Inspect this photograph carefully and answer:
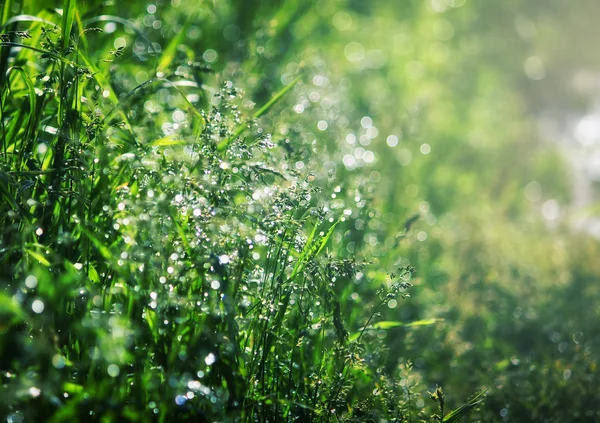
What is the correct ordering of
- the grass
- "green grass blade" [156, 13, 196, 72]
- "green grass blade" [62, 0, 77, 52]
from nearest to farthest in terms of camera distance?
the grass → "green grass blade" [62, 0, 77, 52] → "green grass blade" [156, 13, 196, 72]

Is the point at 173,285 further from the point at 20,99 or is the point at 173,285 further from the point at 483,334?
the point at 483,334

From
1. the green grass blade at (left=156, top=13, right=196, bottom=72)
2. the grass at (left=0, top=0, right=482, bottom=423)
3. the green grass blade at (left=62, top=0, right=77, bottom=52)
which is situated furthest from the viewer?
the green grass blade at (left=156, top=13, right=196, bottom=72)

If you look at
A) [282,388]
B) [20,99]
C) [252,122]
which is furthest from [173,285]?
[20,99]

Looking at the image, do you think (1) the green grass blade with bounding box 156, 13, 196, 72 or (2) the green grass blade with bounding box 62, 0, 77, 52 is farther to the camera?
(1) the green grass blade with bounding box 156, 13, 196, 72

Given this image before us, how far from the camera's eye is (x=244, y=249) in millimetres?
1392

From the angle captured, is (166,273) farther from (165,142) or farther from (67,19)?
(67,19)

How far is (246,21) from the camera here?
11.8 feet

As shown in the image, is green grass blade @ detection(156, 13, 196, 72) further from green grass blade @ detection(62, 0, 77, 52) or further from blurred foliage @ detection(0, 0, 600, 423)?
green grass blade @ detection(62, 0, 77, 52)

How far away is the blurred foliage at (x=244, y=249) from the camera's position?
1.32 meters

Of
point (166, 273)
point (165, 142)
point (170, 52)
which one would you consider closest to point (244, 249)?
→ point (166, 273)

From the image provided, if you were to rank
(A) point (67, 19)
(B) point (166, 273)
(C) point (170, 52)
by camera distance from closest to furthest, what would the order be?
(B) point (166, 273)
(A) point (67, 19)
(C) point (170, 52)

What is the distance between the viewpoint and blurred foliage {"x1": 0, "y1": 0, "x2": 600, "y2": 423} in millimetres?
1319

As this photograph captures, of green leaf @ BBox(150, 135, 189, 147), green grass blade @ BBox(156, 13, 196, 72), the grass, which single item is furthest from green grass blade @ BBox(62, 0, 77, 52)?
green grass blade @ BBox(156, 13, 196, 72)

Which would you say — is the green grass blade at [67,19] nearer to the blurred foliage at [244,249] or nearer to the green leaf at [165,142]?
the blurred foliage at [244,249]
